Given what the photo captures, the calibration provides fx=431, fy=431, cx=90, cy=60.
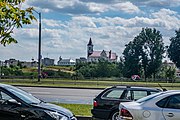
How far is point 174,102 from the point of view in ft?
31.7

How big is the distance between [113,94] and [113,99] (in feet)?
0.91

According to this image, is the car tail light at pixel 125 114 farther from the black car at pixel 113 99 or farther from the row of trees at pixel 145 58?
the row of trees at pixel 145 58

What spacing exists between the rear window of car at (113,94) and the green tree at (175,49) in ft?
298

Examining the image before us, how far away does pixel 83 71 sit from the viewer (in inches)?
3829

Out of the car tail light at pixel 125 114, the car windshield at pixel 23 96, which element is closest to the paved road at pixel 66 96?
the car windshield at pixel 23 96

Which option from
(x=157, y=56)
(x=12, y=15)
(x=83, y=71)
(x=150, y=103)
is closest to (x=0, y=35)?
(x=12, y=15)

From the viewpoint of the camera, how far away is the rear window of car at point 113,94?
14.4m

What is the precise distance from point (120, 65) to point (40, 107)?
321 ft

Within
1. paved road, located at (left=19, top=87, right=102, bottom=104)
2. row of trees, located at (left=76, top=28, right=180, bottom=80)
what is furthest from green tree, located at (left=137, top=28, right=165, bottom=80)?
paved road, located at (left=19, top=87, right=102, bottom=104)

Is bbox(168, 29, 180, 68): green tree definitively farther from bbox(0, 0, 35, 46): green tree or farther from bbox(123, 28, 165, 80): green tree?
bbox(0, 0, 35, 46): green tree

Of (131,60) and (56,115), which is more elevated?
(131,60)

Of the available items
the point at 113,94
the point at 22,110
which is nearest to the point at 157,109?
the point at 22,110

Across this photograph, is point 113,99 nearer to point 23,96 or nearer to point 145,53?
point 23,96

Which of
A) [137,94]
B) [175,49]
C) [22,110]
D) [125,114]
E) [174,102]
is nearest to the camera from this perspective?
[174,102]
